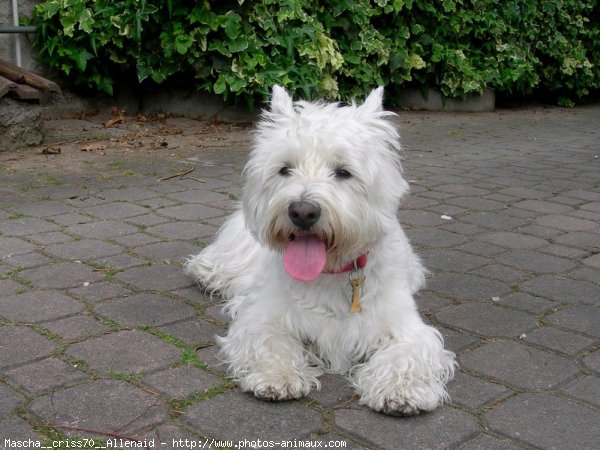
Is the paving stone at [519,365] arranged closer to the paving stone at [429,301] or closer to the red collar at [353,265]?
the paving stone at [429,301]

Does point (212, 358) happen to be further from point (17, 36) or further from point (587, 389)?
point (17, 36)

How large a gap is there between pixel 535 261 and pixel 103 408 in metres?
3.08

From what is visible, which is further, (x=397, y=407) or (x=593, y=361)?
(x=593, y=361)

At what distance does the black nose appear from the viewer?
294cm

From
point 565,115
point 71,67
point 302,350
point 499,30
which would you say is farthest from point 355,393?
point 565,115

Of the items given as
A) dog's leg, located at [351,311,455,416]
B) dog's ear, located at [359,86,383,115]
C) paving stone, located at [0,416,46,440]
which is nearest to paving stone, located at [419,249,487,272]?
dog's leg, located at [351,311,455,416]

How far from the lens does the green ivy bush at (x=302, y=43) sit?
8.80m

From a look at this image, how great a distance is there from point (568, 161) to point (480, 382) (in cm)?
617

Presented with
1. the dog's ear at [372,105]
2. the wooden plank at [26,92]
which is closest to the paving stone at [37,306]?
the dog's ear at [372,105]

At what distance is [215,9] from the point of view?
9.03 meters

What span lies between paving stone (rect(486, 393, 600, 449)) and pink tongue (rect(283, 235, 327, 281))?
2.88ft

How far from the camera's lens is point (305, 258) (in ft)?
10.1

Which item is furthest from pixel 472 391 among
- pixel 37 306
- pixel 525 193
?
pixel 525 193

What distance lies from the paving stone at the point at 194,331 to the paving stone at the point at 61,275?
0.83 m
